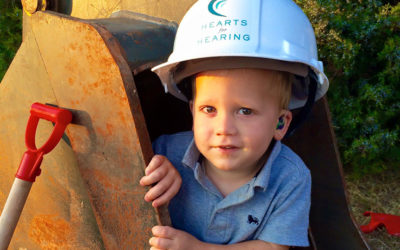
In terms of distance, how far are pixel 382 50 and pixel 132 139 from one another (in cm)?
282

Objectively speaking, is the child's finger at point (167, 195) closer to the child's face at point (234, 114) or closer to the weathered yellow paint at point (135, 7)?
the child's face at point (234, 114)

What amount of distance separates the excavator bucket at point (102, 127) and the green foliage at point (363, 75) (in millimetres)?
1441

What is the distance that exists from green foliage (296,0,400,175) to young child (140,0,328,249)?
176 centimetres

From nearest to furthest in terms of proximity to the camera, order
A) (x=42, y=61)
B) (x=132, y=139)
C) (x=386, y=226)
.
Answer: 1. (x=132, y=139)
2. (x=42, y=61)
3. (x=386, y=226)

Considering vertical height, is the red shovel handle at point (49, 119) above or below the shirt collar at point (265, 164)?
above

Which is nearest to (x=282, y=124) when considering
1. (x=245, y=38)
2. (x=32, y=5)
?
(x=245, y=38)

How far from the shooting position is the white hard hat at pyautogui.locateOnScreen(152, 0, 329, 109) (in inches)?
61.9

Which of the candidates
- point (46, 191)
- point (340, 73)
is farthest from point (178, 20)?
point (340, 73)

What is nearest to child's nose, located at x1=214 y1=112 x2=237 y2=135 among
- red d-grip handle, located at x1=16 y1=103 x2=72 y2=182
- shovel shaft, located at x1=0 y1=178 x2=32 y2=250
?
red d-grip handle, located at x1=16 y1=103 x2=72 y2=182

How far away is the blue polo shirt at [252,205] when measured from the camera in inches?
69.5

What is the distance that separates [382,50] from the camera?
374 cm

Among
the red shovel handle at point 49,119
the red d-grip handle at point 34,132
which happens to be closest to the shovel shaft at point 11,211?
the red d-grip handle at point 34,132

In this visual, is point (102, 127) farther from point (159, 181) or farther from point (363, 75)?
point (363, 75)

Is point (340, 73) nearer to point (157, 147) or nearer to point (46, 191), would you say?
point (157, 147)
